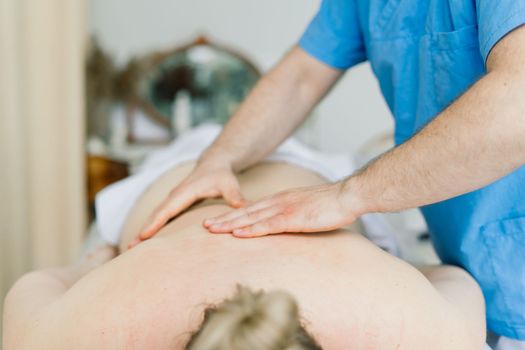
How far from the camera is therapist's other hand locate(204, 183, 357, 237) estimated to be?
0.97 metres

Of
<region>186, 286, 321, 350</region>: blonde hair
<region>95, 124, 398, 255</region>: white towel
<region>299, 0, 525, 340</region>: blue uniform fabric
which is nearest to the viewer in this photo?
<region>186, 286, 321, 350</region>: blonde hair

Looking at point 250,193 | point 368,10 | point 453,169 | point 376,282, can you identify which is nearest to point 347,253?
point 376,282

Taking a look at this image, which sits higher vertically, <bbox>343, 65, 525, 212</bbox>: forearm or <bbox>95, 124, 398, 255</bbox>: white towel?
<bbox>343, 65, 525, 212</bbox>: forearm

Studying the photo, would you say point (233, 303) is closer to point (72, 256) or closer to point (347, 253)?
point (347, 253)

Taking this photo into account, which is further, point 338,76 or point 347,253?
point 338,76

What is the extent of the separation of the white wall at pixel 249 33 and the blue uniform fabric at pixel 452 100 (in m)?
2.48

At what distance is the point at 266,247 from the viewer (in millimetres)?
920

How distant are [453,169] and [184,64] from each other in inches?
113

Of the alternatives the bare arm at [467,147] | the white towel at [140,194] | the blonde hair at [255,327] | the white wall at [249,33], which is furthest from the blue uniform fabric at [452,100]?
the white wall at [249,33]

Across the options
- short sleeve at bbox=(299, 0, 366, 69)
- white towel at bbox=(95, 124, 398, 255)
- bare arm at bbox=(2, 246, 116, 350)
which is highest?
short sleeve at bbox=(299, 0, 366, 69)

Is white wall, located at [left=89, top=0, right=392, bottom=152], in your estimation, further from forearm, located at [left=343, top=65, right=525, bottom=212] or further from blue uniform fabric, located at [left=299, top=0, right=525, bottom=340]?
forearm, located at [left=343, top=65, right=525, bottom=212]

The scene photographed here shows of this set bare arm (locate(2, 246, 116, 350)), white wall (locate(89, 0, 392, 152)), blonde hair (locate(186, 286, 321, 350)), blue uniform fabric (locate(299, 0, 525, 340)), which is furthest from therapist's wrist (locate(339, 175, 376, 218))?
white wall (locate(89, 0, 392, 152))

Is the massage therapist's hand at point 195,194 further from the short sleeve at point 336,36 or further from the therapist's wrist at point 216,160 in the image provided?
the short sleeve at point 336,36

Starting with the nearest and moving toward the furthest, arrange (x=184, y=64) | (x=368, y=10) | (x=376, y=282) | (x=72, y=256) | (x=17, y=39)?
1. (x=376, y=282)
2. (x=368, y=10)
3. (x=17, y=39)
4. (x=72, y=256)
5. (x=184, y=64)
